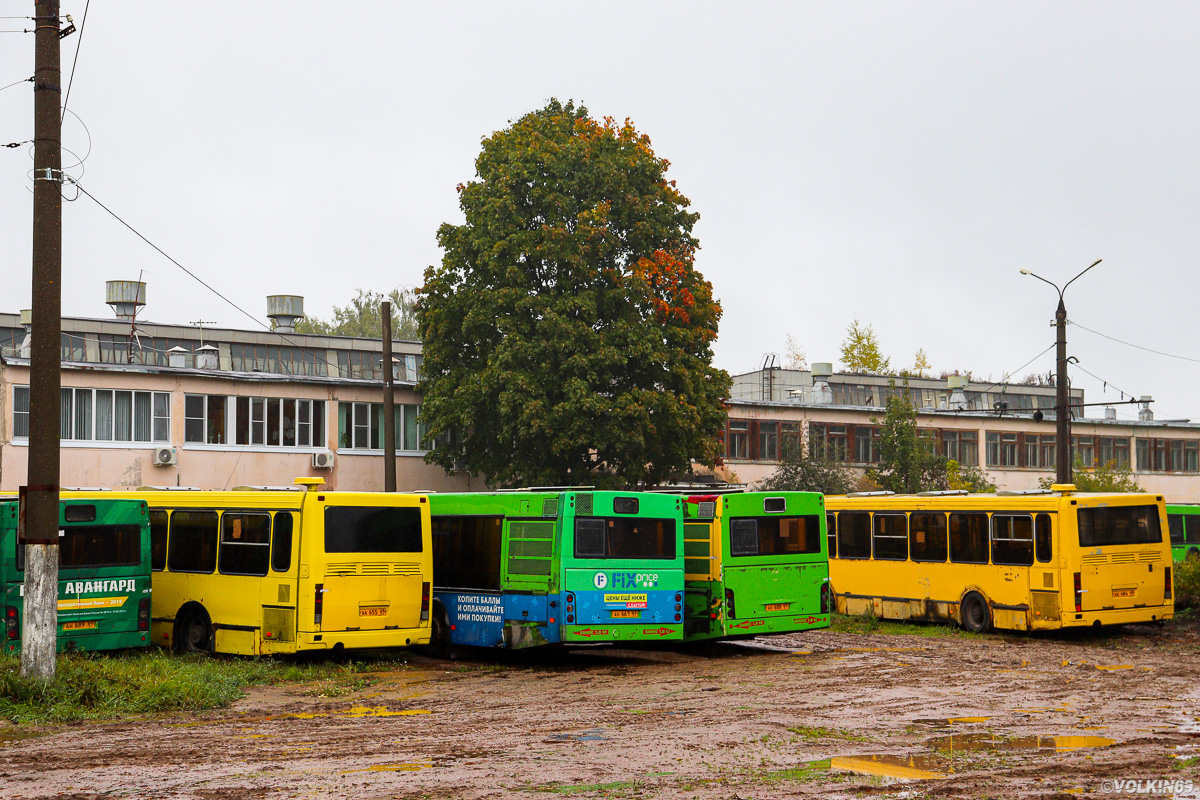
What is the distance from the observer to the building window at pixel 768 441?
55.4 metres

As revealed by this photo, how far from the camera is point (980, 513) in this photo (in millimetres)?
25812

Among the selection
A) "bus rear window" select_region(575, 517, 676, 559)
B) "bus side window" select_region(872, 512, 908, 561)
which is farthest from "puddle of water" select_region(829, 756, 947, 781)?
"bus side window" select_region(872, 512, 908, 561)

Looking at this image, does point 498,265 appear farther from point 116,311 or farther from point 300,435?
point 116,311

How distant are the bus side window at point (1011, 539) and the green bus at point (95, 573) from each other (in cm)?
1524

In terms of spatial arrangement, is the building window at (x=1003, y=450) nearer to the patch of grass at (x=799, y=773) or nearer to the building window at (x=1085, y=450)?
the building window at (x=1085, y=450)

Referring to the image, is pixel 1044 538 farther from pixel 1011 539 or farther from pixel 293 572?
pixel 293 572

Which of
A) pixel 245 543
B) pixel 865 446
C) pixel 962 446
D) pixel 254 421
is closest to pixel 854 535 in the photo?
pixel 245 543

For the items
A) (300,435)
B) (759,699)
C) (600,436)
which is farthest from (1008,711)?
(300,435)

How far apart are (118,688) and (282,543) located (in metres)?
4.87

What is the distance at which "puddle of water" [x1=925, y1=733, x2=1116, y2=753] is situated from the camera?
11977 millimetres

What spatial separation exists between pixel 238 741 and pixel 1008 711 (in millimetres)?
8198

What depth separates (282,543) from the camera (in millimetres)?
20062

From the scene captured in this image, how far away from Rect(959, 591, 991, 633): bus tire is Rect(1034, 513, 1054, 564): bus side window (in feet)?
6.21

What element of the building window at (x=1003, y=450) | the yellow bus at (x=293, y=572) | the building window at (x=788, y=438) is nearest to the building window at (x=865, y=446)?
the building window at (x=788, y=438)
